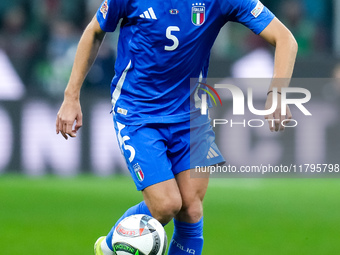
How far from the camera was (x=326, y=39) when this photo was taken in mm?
15500

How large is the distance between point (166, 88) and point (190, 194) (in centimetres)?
72

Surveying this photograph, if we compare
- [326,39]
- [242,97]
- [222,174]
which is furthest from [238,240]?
[326,39]

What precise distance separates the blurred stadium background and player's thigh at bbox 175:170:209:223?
2075 millimetres

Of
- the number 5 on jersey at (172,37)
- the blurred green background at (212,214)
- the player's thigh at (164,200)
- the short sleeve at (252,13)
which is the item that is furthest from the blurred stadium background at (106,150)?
the short sleeve at (252,13)

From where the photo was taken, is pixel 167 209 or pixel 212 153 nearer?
pixel 167 209

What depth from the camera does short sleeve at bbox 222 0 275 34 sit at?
5543 millimetres

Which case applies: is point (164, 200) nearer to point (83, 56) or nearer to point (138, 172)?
point (138, 172)

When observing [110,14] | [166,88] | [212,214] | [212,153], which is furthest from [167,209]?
[212,214]

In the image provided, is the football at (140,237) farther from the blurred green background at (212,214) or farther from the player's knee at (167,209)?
the blurred green background at (212,214)

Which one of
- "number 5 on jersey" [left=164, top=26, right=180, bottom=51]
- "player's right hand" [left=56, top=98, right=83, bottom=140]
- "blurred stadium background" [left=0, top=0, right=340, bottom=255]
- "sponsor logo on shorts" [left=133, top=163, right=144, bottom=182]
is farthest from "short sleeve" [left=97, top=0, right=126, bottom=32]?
"blurred stadium background" [left=0, top=0, right=340, bottom=255]

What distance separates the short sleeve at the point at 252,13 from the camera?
18.2 ft

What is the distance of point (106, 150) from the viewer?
12148 millimetres

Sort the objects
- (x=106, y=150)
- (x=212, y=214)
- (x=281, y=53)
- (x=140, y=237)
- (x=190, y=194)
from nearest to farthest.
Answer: (x=140, y=237) < (x=281, y=53) < (x=190, y=194) < (x=212, y=214) < (x=106, y=150)

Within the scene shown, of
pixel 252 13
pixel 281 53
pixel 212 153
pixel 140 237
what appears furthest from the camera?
pixel 212 153
